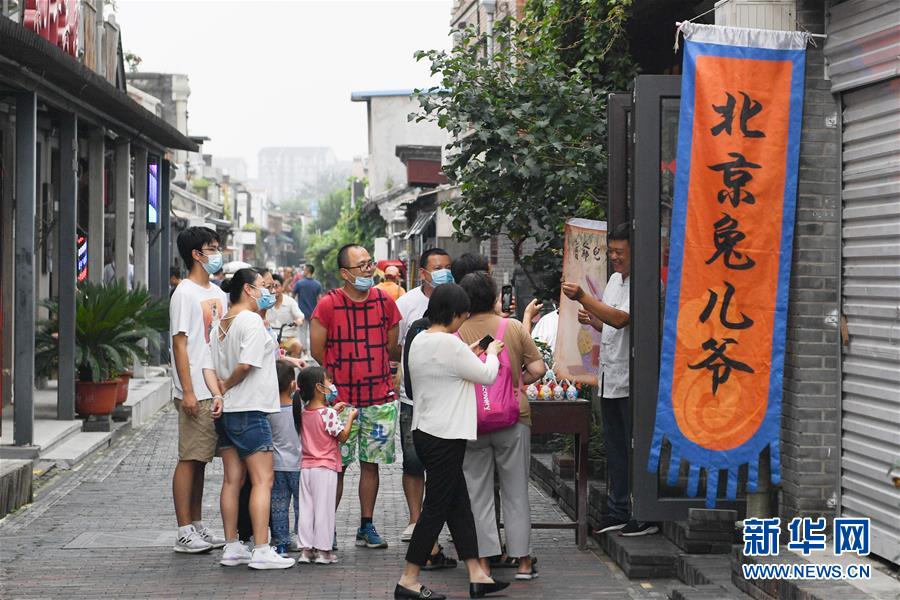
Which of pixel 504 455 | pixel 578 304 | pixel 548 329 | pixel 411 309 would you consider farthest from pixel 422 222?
pixel 504 455

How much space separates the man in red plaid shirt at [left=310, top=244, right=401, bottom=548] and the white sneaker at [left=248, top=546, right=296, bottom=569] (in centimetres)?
81

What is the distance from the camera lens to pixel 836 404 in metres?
7.81

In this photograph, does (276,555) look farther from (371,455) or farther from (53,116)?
(53,116)

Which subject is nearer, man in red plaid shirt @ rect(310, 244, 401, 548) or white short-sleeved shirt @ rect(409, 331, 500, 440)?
white short-sleeved shirt @ rect(409, 331, 500, 440)

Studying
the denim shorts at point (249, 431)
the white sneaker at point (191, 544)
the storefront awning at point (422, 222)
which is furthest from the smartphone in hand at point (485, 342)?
the storefront awning at point (422, 222)

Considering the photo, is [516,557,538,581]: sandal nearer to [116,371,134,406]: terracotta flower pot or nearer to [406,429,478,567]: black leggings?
[406,429,478,567]: black leggings

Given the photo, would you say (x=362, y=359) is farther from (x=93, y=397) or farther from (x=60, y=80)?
(x=93, y=397)

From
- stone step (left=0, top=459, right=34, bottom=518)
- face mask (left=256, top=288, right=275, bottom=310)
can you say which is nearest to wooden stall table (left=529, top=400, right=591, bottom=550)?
face mask (left=256, top=288, right=275, bottom=310)

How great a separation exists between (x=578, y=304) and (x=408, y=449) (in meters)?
2.04

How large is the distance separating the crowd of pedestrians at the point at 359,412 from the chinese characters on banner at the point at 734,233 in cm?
88

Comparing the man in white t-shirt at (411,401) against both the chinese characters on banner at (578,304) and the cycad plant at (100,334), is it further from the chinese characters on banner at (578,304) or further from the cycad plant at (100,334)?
the cycad plant at (100,334)

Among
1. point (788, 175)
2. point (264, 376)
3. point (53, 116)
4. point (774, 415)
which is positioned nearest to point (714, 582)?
point (774, 415)

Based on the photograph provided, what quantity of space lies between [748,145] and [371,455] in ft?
10.7

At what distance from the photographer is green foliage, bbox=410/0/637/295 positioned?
11539mm
